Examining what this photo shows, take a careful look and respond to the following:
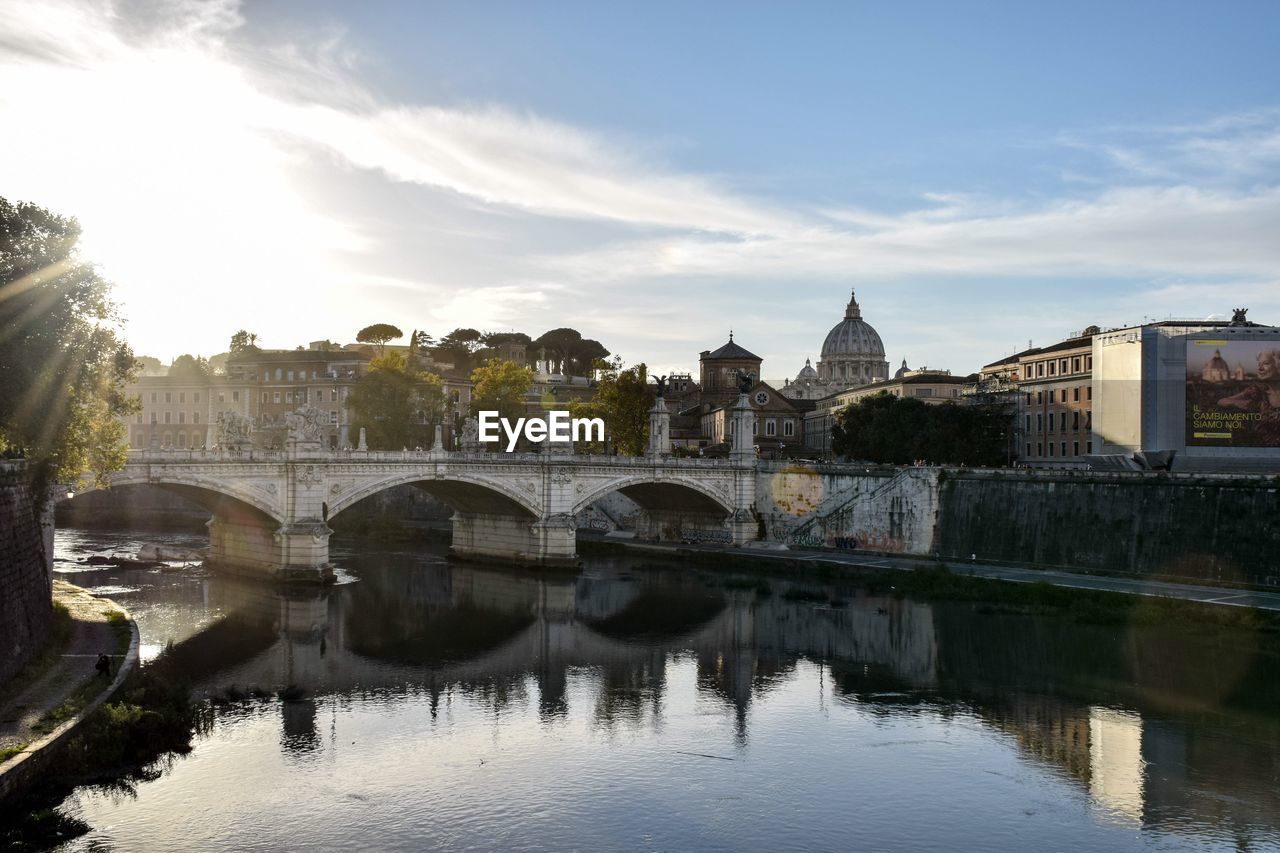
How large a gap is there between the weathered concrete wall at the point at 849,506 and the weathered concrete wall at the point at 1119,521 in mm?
1138

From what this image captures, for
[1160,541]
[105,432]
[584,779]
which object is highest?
[105,432]

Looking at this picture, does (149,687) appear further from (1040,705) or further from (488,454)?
(488,454)

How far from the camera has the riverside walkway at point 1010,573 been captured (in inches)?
1591

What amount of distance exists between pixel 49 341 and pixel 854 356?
138 metres

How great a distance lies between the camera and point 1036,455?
2849 inches

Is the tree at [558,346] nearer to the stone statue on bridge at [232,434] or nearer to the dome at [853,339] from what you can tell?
the dome at [853,339]

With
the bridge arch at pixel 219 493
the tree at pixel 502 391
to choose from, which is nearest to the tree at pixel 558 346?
the tree at pixel 502 391

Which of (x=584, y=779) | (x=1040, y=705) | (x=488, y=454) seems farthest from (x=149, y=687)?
(x=488, y=454)

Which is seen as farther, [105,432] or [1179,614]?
[1179,614]

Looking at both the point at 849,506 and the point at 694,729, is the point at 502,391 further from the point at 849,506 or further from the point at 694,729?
the point at 694,729

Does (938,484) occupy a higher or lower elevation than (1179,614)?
higher

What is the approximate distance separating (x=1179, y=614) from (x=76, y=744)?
3376cm

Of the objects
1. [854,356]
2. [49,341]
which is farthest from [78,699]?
[854,356]

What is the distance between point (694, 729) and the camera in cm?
2764
